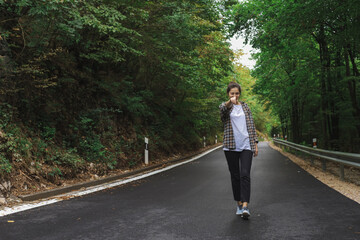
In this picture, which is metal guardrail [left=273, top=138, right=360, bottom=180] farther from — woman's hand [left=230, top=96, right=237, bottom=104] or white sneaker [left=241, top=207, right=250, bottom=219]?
woman's hand [left=230, top=96, right=237, bottom=104]

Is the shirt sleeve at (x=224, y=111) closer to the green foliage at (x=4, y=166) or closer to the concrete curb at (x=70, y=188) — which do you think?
the concrete curb at (x=70, y=188)

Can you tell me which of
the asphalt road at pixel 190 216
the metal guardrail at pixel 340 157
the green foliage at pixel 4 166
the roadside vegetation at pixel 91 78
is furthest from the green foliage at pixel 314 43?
the green foliage at pixel 4 166

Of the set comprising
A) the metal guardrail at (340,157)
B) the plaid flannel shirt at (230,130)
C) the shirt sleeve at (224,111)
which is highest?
the shirt sleeve at (224,111)

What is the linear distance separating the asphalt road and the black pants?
36 cm

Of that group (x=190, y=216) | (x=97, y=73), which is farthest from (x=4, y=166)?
(x=97, y=73)

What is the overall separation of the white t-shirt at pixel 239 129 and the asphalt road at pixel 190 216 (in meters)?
1.08

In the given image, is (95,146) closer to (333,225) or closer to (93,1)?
(93,1)

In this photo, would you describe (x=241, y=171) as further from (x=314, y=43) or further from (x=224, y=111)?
(x=314, y=43)

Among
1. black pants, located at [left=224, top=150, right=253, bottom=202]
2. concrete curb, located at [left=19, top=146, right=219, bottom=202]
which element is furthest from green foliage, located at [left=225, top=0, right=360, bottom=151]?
concrete curb, located at [left=19, top=146, right=219, bottom=202]

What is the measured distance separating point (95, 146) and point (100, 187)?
247 cm

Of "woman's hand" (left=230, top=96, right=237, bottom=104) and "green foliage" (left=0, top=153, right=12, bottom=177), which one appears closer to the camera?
"woman's hand" (left=230, top=96, right=237, bottom=104)

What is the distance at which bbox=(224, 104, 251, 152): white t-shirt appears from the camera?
15.2ft

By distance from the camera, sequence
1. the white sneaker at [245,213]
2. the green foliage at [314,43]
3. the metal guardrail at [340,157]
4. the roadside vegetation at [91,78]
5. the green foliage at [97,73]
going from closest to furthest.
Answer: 1. the white sneaker at [245,213]
2. the roadside vegetation at [91,78]
3. the metal guardrail at [340,157]
4. the green foliage at [97,73]
5. the green foliage at [314,43]

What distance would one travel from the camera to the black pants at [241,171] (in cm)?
458
